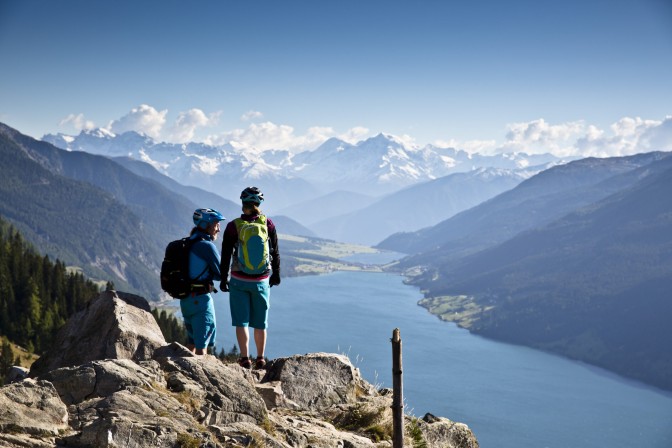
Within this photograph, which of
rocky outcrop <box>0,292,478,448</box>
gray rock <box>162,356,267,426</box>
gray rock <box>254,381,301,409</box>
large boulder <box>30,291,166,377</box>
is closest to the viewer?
rocky outcrop <box>0,292,478,448</box>

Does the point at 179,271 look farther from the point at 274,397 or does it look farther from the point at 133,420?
the point at 133,420

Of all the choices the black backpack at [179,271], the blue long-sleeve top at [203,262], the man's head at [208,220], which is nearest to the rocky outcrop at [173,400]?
the black backpack at [179,271]

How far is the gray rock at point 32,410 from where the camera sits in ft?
28.8

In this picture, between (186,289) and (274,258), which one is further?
(274,258)

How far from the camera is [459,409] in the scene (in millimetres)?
Answer: 160500

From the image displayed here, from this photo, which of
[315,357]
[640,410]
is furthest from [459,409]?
[315,357]

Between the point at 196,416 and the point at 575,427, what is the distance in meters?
173

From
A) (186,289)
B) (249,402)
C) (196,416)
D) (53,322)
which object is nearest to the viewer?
(196,416)

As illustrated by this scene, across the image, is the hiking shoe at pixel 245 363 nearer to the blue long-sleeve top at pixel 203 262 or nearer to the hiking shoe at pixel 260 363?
the hiking shoe at pixel 260 363

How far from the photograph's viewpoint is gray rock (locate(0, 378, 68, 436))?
877 centimetres

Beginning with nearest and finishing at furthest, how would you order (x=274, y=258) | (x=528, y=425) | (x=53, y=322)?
(x=274, y=258) < (x=53, y=322) < (x=528, y=425)

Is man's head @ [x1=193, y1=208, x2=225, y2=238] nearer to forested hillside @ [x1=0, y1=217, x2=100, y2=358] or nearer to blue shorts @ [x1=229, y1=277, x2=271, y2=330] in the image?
blue shorts @ [x1=229, y1=277, x2=271, y2=330]

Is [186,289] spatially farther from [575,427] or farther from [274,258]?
[575,427]

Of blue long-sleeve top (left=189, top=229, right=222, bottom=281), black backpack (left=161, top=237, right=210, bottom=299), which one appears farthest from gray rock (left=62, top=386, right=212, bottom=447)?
blue long-sleeve top (left=189, top=229, right=222, bottom=281)
